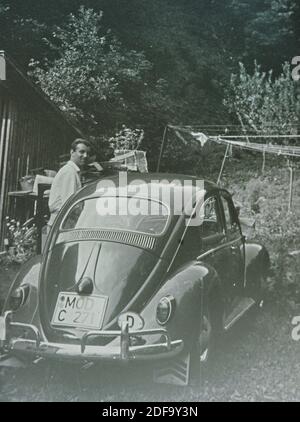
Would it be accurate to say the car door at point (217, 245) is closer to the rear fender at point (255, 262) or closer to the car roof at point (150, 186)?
the car roof at point (150, 186)

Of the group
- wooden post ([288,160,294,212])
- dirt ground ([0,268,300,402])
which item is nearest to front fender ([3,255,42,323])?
dirt ground ([0,268,300,402])

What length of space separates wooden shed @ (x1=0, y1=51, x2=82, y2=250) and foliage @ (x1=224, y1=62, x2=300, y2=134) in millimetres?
1474

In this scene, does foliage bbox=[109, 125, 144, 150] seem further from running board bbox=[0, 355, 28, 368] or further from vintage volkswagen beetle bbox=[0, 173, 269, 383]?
running board bbox=[0, 355, 28, 368]

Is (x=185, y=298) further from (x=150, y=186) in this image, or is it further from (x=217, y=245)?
(x=150, y=186)

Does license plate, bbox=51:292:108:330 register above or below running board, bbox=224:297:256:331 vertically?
above

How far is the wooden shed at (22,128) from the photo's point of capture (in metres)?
4.12

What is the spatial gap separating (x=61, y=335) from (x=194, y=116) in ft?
7.72

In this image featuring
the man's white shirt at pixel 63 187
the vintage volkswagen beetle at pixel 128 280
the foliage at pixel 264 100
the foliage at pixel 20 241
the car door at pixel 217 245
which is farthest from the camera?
the foliage at pixel 20 241

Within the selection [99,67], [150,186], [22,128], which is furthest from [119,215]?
[22,128]

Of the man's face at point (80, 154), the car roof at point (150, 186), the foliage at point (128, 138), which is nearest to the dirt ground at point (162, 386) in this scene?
the car roof at point (150, 186)

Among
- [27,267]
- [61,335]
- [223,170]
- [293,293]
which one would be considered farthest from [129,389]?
[223,170]

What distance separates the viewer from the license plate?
7.58 ft

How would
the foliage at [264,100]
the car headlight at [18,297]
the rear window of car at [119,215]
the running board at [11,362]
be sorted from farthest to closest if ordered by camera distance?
the foliage at [264,100]
the rear window of car at [119,215]
the car headlight at [18,297]
the running board at [11,362]

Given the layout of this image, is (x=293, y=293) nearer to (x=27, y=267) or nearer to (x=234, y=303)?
(x=234, y=303)
